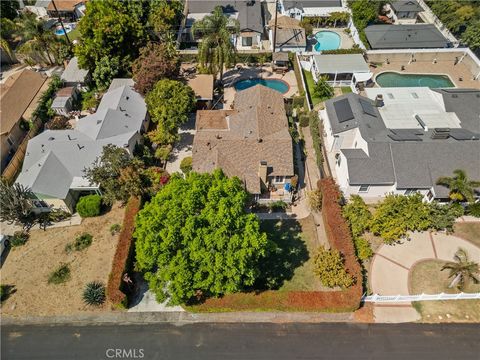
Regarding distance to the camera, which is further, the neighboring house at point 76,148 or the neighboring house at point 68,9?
the neighboring house at point 68,9

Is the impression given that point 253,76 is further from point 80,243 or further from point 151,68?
point 80,243

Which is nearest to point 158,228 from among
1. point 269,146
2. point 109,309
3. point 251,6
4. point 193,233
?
point 193,233

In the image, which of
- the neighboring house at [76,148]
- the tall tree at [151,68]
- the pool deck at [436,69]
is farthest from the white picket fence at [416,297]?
the pool deck at [436,69]

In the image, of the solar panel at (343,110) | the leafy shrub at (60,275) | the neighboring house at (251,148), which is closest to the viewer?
the leafy shrub at (60,275)

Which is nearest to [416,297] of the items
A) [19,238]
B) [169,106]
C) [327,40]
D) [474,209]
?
[474,209]

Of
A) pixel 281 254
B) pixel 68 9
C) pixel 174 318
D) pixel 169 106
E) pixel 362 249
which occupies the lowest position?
pixel 174 318

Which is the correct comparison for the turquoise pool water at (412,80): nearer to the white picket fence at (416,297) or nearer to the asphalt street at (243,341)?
the white picket fence at (416,297)

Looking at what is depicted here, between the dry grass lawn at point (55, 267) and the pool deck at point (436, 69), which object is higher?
the pool deck at point (436, 69)

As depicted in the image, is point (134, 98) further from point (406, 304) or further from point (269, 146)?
point (406, 304)
